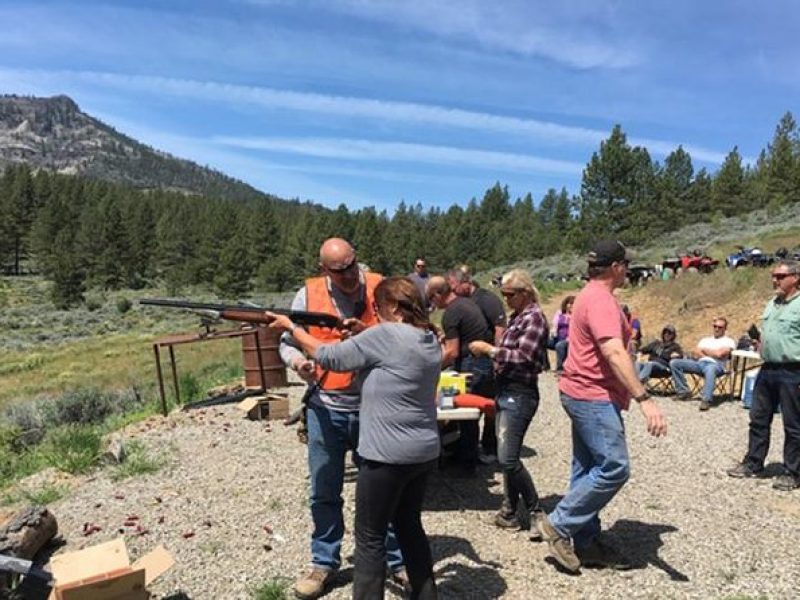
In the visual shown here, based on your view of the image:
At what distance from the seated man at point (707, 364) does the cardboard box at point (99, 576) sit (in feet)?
29.2

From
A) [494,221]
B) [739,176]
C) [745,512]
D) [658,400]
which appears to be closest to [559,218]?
[494,221]

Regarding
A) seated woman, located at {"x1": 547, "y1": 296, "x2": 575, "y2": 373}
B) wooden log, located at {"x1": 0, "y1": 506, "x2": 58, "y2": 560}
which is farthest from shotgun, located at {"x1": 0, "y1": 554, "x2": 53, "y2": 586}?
seated woman, located at {"x1": 547, "y1": 296, "x2": 575, "y2": 373}

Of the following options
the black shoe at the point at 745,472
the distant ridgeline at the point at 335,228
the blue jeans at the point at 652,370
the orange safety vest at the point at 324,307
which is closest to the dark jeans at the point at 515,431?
the orange safety vest at the point at 324,307

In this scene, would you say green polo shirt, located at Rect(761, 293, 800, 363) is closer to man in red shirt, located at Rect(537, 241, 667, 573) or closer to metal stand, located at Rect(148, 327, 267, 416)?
man in red shirt, located at Rect(537, 241, 667, 573)

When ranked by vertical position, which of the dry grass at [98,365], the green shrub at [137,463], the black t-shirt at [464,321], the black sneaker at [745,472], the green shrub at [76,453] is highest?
the black t-shirt at [464,321]

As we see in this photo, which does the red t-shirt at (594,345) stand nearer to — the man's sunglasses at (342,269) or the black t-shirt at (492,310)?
the man's sunglasses at (342,269)

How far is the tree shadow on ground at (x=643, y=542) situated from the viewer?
4.71 meters

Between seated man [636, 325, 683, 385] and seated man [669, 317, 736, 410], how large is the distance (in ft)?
0.67

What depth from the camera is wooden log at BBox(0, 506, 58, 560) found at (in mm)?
4758

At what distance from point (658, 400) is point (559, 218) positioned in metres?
78.5

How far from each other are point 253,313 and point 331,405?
87 cm

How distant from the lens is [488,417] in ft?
22.5

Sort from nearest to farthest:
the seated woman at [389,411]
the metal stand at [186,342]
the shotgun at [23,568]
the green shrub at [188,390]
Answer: the seated woman at [389,411] < the shotgun at [23,568] < the metal stand at [186,342] < the green shrub at [188,390]

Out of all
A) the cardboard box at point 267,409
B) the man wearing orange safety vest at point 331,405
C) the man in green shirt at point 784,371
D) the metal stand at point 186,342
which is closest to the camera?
the man wearing orange safety vest at point 331,405
